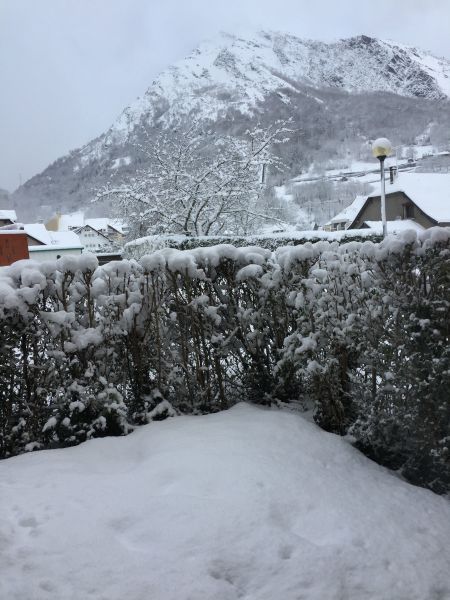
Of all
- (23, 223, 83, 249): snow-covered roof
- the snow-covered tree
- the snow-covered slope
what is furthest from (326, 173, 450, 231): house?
the snow-covered slope

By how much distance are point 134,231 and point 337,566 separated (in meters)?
22.5

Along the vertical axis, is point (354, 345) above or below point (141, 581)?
above

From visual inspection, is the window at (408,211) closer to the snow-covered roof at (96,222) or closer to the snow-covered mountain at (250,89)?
the snow-covered mountain at (250,89)

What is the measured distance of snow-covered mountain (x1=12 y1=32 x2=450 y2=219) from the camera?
193ft

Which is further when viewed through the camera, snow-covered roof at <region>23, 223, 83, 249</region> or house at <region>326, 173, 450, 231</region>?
snow-covered roof at <region>23, 223, 83, 249</region>

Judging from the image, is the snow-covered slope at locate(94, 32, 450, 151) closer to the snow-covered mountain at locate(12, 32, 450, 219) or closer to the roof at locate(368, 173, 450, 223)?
the snow-covered mountain at locate(12, 32, 450, 219)

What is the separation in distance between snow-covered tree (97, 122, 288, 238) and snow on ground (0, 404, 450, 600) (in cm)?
1445

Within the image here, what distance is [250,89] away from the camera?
114m

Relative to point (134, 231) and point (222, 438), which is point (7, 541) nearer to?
point (222, 438)

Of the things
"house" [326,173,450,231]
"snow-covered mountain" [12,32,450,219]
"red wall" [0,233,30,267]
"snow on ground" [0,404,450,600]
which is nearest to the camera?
"snow on ground" [0,404,450,600]

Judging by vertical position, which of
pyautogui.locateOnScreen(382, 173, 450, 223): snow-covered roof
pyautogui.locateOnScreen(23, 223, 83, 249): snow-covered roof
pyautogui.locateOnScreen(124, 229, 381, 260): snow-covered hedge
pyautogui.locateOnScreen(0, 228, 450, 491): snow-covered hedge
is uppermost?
pyautogui.locateOnScreen(382, 173, 450, 223): snow-covered roof

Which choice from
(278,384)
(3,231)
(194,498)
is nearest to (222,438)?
(194,498)

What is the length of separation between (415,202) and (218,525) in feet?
120

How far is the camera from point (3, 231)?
10.3 meters
